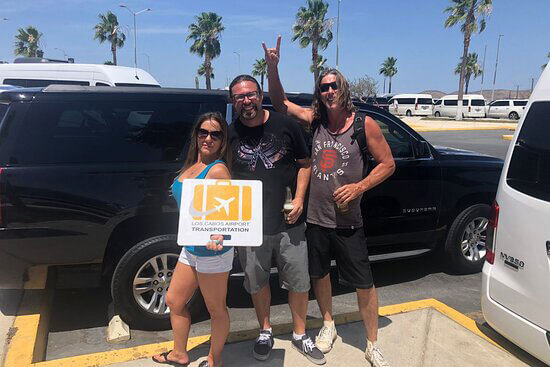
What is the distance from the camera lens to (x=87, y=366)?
2.66m

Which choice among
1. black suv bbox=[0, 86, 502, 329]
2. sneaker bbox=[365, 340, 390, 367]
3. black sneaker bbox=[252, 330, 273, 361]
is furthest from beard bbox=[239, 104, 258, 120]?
sneaker bbox=[365, 340, 390, 367]

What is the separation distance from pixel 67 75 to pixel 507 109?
32943 millimetres

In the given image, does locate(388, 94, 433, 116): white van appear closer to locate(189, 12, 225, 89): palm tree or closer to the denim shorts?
locate(189, 12, 225, 89): palm tree

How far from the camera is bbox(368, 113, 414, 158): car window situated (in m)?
3.84

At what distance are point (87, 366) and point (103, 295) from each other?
4.35 feet

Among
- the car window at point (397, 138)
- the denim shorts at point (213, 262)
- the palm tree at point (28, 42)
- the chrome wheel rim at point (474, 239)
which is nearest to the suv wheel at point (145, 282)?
the denim shorts at point (213, 262)

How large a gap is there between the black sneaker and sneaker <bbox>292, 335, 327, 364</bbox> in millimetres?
181

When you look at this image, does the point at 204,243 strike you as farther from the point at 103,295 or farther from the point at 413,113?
the point at 413,113

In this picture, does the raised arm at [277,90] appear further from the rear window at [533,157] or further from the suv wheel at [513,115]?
the suv wheel at [513,115]

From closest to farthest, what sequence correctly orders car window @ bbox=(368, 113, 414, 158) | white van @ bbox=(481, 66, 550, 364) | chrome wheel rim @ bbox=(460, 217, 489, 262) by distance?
white van @ bbox=(481, 66, 550, 364) → car window @ bbox=(368, 113, 414, 158) → chrome wheel rim @ bbox=(460, 217, 489, 262)

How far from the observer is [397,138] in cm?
391

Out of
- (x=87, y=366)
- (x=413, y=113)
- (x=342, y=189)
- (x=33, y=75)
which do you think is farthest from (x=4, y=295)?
(x=413, y=113)

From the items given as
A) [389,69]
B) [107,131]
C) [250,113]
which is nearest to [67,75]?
[107,131]

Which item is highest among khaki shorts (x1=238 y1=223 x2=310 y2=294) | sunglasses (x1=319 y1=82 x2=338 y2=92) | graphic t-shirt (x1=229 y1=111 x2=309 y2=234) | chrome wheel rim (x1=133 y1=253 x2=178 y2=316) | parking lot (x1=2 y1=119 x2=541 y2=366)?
sunglasses (x1=319 y1=82 x2=338 y2=92)
